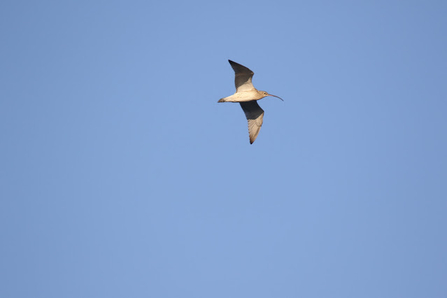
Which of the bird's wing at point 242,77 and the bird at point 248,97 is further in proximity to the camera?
the bird at point 248,97

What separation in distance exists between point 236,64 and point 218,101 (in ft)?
8.04

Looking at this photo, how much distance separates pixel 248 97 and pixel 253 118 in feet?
8.26

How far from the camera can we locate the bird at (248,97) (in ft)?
105

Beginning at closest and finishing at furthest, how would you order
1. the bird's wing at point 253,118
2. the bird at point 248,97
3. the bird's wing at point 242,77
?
the bird's wing at point 242,77, the bird at point 248,97, the bird's wing at point 253,118

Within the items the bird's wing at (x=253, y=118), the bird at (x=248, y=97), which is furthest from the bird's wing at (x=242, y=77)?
the bird's wing at (x=253, y=118)

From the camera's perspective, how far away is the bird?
32.1m

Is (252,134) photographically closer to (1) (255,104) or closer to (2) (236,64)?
(1) (255,104)

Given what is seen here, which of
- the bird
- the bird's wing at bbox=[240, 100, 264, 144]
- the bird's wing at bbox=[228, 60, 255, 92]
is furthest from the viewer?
the bird's wing at bbox=[240, 100, 264, 144]

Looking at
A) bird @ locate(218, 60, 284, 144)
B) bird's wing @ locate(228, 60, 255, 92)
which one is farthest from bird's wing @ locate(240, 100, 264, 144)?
bird's wing @ locate(228, 60, 255, 92)

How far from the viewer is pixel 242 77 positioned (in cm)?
3241

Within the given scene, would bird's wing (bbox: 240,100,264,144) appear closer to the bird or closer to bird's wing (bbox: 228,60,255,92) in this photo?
the bird

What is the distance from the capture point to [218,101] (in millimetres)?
32344

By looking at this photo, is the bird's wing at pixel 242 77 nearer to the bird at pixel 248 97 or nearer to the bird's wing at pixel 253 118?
the bird at pixel 248 97

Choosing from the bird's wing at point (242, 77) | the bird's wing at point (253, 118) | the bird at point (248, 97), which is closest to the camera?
the bird's wing at point (242, 77)
